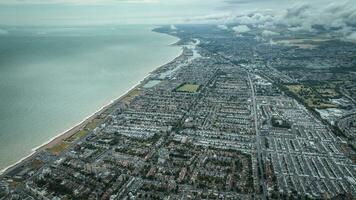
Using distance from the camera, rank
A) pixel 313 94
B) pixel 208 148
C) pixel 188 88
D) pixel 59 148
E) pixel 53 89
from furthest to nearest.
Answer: pixel 188 88 → pixel 53 89 → pixel 313 94 → pixel 208 148 → pixel 59 148

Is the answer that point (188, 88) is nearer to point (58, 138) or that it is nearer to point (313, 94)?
point (313, 94)

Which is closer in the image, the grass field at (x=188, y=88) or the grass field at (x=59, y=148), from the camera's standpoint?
the grass field at (x=59, y=148)

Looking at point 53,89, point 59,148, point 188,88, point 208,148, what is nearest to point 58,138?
point 59,148

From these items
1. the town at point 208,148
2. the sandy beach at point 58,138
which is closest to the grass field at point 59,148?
the town at point 208,148

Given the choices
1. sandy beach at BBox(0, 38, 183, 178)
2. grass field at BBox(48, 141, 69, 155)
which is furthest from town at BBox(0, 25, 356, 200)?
sandy beach at BBox(0, 38, 183, 178)

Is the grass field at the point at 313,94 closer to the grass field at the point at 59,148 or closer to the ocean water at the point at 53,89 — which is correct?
the ocean water at the point at 53,89

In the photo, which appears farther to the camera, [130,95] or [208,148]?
[130,95]

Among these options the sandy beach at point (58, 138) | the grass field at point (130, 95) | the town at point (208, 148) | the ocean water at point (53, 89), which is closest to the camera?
the town at point (208, 148)

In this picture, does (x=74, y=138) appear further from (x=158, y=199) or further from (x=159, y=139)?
(x=158, y=199)

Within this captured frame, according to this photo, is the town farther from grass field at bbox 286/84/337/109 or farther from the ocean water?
the ocean water

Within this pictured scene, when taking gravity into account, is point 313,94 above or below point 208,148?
above

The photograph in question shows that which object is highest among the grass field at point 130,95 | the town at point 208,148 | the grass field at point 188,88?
the grass field at point 188,88

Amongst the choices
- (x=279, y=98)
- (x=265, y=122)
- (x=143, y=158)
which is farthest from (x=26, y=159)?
(x=279, y=98)
